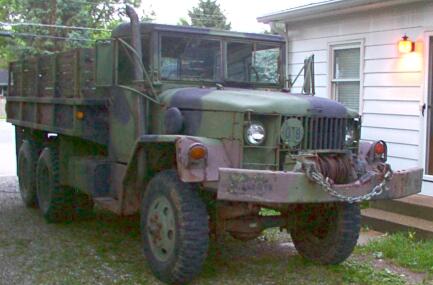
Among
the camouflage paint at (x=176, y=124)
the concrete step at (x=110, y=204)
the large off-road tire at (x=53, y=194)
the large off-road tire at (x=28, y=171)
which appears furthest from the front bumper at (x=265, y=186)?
the large off-road tire at (x=28, y=171)

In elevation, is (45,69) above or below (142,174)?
above

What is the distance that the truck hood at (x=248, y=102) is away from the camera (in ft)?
16.9

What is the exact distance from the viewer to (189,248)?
198 inches

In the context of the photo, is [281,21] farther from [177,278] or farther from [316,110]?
[177,278]

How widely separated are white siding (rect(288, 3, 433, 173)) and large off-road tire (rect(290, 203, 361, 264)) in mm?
2645

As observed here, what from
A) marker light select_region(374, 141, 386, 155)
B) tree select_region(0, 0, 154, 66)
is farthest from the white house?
tree select_region(0, 0, 154, 66)

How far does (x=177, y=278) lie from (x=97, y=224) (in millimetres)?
2836

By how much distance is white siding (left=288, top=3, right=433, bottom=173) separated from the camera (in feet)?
26.3

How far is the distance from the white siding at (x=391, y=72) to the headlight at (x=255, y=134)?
355 centimetres

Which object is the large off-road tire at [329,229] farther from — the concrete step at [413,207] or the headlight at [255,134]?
the concrete step at [413,207]

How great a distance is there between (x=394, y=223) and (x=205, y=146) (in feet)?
10.9

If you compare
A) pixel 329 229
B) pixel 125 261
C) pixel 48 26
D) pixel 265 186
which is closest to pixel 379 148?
pixel 329 229

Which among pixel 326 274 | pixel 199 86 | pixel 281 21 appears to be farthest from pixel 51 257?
pixel 281 21

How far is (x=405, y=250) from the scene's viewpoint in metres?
6.41
